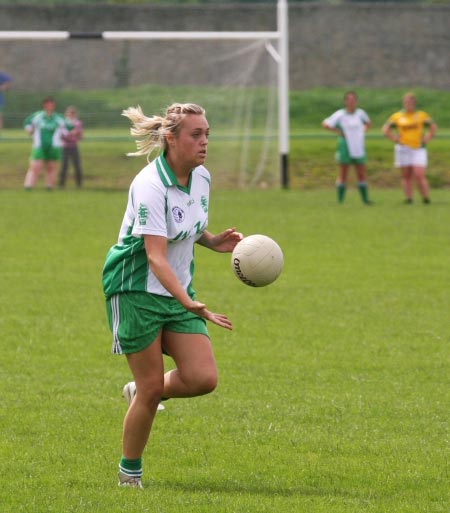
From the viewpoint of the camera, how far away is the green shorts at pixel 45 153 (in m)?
26.8

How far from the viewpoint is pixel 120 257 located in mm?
6285

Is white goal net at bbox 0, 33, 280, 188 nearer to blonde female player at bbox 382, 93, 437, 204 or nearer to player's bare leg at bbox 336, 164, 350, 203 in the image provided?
player's bare leg at bbox 336, 164, 350, 203

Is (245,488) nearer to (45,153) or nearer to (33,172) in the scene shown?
(45,153)

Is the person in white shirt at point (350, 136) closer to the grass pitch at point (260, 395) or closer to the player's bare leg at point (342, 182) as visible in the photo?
the player's bare leg at point (342, 182)

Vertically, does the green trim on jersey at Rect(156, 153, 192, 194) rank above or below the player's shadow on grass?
above

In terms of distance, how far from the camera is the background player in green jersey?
1057 inches

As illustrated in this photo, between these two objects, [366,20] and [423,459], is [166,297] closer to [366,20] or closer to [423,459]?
[423,459]

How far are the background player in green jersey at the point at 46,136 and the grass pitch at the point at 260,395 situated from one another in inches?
376

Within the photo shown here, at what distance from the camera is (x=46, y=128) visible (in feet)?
88.1

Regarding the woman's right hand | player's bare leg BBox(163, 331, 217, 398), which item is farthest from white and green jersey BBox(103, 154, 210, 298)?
the woman's right hand

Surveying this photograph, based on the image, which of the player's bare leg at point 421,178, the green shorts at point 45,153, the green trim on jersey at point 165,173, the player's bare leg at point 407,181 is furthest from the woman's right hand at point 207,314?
the green shorts at point 45,153

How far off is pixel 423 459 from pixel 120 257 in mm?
2065

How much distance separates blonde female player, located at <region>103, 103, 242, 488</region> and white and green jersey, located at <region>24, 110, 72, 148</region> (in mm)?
20861

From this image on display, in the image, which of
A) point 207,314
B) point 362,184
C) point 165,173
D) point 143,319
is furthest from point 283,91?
point 207,314
